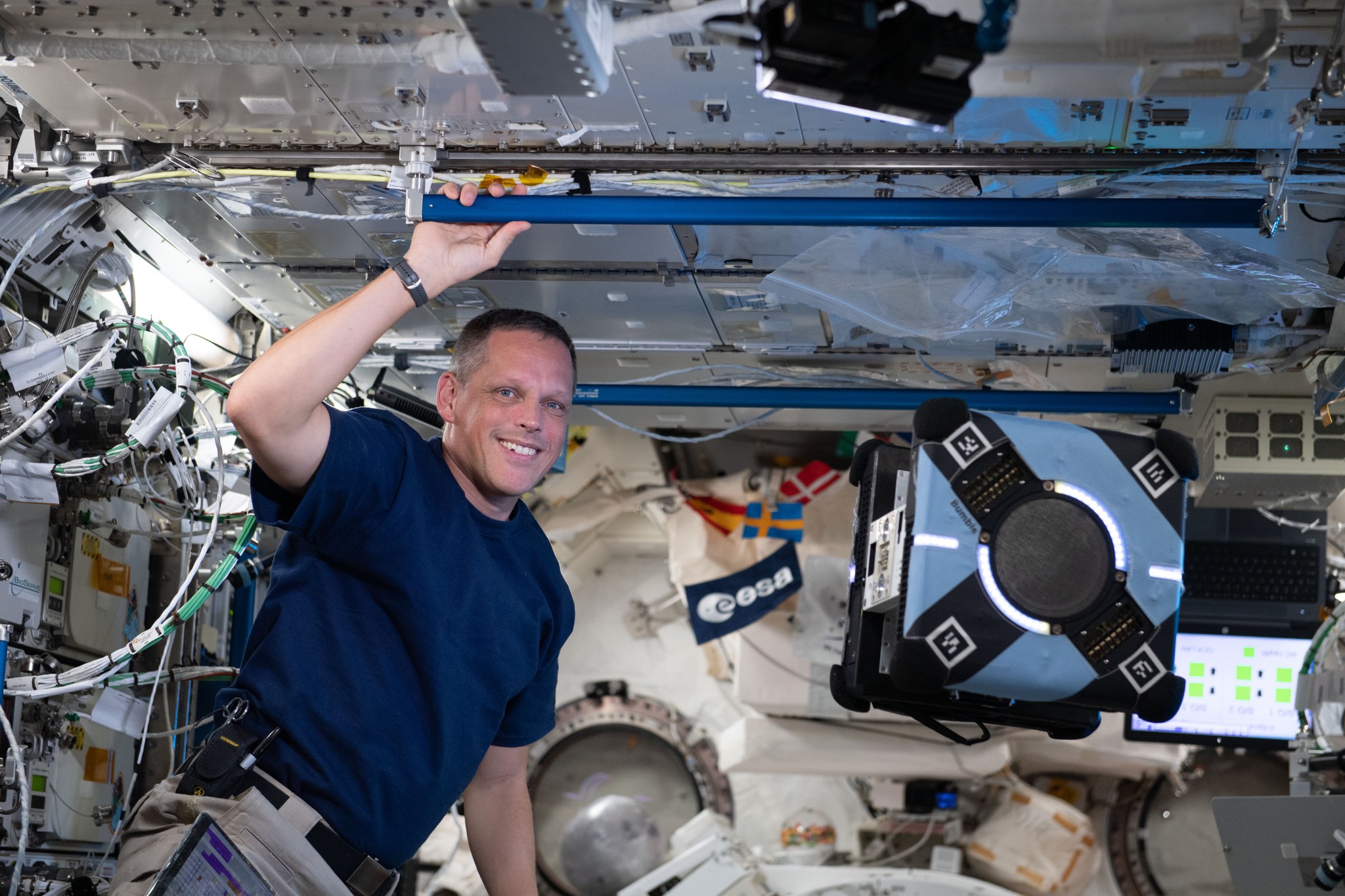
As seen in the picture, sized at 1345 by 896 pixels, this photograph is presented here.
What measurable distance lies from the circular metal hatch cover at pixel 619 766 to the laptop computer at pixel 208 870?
13.8 ft

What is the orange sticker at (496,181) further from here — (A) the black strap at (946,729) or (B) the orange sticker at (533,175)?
(A) the black strap at (946,729)

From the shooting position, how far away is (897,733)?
558 cm

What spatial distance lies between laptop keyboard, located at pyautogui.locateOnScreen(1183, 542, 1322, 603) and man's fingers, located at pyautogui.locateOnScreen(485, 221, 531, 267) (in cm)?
357

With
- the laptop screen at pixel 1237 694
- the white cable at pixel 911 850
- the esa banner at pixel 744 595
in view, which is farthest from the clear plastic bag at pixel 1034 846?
the esa banner at pixel 744 595

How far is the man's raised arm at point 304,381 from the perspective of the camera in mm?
1975

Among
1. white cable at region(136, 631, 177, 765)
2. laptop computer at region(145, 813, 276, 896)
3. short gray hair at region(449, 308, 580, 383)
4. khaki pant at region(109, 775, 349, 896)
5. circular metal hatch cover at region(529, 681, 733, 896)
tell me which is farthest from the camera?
circular metal hatch cover at region(529, 681, 733, 896)

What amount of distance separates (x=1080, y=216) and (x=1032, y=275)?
0.44m

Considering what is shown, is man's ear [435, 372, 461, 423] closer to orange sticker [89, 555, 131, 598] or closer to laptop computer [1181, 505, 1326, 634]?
orange sticker [89, 555, 131, 598]

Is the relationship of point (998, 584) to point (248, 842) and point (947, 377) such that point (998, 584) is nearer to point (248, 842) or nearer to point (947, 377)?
point (248, 842)

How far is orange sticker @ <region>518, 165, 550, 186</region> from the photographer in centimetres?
303

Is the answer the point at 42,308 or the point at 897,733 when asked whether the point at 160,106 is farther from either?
the point at 897,733

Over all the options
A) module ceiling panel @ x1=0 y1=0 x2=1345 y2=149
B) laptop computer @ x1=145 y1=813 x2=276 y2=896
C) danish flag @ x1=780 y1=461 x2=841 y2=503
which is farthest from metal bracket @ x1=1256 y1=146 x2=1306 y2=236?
danish flag @ x1=780 y1=461 x2=841 y2=503

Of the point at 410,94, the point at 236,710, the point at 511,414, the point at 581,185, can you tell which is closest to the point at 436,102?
the point at 410,94

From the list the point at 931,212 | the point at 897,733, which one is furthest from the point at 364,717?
the point at 897,733
